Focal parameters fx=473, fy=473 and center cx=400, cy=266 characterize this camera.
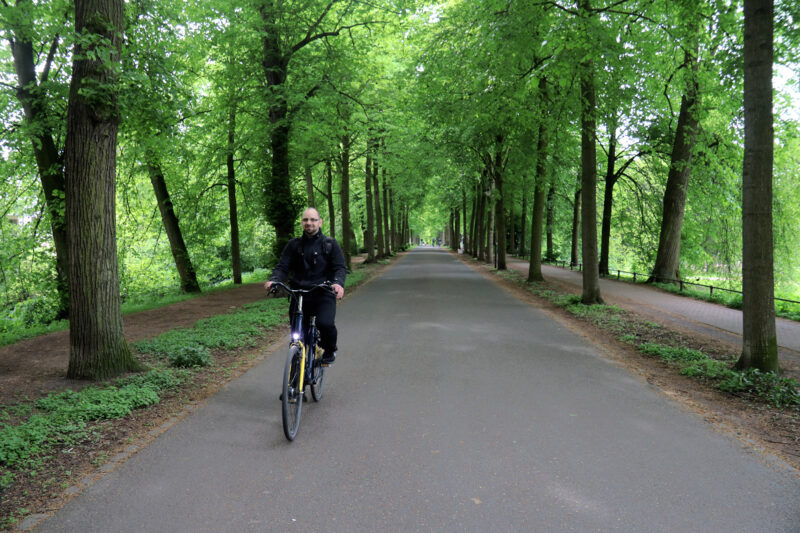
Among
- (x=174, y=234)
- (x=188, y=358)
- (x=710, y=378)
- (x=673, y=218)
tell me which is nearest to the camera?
(x=710, y=378)

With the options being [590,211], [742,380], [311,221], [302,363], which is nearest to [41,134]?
[311,221]

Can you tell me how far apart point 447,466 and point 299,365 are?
173cm

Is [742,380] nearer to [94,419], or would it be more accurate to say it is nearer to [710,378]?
[710,378]

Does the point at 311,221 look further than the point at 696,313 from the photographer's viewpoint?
No

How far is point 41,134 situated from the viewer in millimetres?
10336

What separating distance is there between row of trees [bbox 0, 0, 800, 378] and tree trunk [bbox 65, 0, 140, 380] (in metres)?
0.02

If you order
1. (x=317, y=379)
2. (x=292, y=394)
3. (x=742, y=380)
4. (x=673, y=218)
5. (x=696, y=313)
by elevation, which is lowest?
(x=696, y=313)

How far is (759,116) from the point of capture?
19.6ft

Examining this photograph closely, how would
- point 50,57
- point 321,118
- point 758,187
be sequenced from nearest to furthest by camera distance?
point 758,187
point 50,57
point 321,118

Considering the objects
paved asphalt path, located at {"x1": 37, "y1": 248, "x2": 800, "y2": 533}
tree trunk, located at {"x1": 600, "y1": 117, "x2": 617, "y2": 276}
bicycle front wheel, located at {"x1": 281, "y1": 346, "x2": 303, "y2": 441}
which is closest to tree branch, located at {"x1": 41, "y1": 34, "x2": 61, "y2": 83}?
paved asphalt path, located at {"x1": 37, "y1": 248, "x2": 800, "y2": 533}

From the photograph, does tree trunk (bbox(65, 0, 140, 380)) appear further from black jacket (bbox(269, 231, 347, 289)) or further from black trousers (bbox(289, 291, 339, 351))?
black trousers (bbox(289, 291, 339, 351))

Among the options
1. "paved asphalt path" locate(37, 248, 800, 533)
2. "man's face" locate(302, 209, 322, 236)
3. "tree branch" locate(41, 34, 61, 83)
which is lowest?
"paved asphalt path" locate(37, 248, 800, 533)

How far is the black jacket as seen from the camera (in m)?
5.10

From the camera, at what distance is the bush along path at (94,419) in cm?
345
